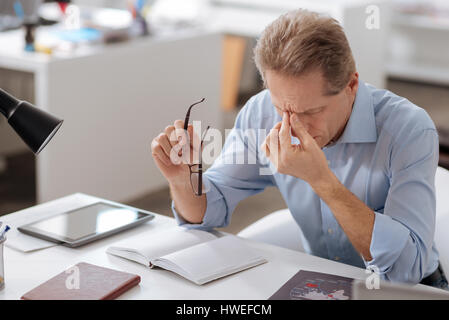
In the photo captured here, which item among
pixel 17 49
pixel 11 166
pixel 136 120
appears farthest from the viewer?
pixel 11 166

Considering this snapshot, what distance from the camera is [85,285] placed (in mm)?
1167

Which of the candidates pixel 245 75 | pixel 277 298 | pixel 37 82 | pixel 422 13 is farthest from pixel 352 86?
pixel 422 13

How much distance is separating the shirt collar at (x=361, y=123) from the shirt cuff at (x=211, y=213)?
0.31 m

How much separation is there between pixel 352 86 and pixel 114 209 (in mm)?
608

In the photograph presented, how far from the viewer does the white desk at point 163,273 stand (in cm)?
118

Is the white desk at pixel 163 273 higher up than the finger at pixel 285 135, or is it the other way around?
the finger at pixel 285 135

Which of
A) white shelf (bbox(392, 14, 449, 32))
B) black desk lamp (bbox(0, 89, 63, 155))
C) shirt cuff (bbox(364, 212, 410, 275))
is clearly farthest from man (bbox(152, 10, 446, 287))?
white shelf (bbox(392, 14, 449, 32))

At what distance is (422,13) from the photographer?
555 cm

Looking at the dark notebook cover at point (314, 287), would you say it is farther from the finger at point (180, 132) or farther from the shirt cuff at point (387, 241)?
the finger at point (180, 132)

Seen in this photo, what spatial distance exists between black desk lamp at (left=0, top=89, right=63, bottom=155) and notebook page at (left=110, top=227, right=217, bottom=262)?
0.97 ft

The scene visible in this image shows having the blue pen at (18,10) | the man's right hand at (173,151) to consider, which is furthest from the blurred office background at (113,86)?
the man's right hand at (173,151)

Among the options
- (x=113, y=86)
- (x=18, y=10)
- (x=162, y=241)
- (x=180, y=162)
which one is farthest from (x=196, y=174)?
(x=18, y=10)

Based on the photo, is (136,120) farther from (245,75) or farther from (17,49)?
(245,75)

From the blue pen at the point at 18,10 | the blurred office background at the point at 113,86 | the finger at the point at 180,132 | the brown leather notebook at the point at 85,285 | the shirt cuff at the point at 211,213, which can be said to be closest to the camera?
the brown leather notebook at the point at 85,285
